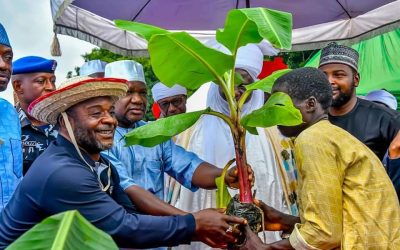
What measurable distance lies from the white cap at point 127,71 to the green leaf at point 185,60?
1.31 meters

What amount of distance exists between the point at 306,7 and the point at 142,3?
5.04 feet

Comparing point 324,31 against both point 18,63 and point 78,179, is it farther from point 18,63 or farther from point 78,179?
point 78,179

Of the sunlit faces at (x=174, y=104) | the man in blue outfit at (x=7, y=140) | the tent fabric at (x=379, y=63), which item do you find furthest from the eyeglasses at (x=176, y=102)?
the tent fabric at (x=379, y=63)

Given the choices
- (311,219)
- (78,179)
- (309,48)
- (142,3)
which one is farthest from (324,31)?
(78,179)

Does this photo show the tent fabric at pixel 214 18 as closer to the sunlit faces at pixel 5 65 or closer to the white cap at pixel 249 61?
the white cap at pixel 249 61

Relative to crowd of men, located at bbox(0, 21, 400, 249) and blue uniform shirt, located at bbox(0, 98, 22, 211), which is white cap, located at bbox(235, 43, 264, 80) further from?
blue uniform shirt, located at bbox(0, 98, 22, 211)

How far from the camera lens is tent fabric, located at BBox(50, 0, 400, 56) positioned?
5171 mm

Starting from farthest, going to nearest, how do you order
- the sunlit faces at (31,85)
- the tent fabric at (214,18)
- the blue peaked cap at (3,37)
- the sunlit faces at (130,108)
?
the tent fabric at (214,18) → the sunlit faces at (31,85) → the sunlit faces at (130,108) → the blue peaked cap at (3,37)

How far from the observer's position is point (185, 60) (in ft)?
8.89

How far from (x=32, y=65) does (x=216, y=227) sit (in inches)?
83.5

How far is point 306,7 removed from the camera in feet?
18.0

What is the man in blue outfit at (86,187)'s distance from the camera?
2396mm

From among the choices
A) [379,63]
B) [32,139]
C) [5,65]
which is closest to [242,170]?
[5,65]

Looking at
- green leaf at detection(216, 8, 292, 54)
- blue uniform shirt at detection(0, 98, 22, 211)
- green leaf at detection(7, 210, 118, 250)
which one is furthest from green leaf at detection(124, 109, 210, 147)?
green leaf at detection(7, 210, 118, 250)
